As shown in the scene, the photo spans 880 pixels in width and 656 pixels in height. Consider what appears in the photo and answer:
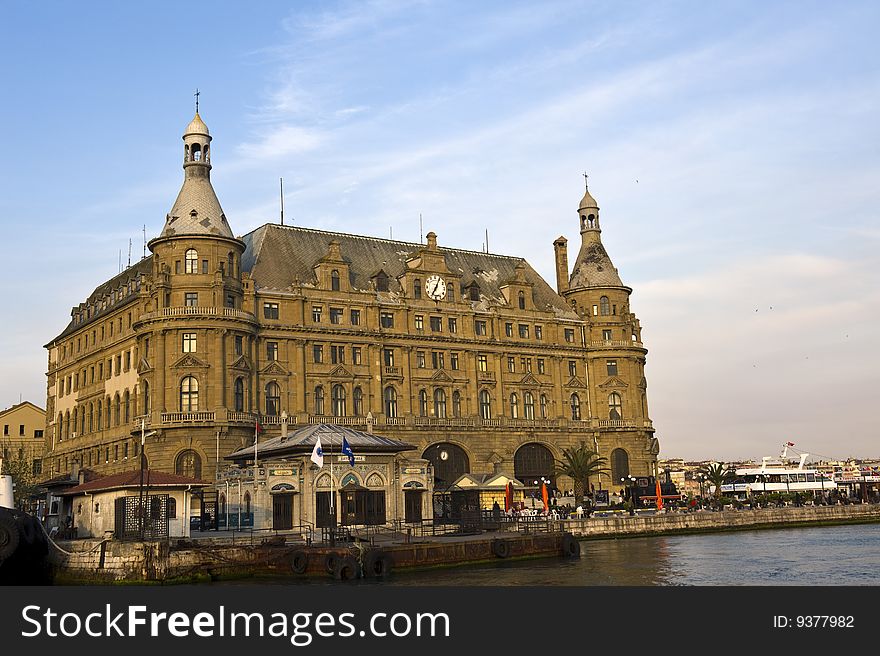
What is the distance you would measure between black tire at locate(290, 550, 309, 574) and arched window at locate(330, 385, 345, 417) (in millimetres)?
44472

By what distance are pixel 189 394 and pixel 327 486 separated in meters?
25.3

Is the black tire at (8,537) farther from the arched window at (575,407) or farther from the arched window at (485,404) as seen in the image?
the arched window at (575,407)

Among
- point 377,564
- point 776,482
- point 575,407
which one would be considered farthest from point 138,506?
point 776,482

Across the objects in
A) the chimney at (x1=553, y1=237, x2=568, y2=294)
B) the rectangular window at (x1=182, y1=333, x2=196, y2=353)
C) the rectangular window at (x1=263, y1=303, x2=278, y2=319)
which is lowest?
the rectangular window at (x1=182, y1=333, x2=196, y2=353)

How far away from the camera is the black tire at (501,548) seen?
6406cm

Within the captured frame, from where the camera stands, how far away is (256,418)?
92812mm

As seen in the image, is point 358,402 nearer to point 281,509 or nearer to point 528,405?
point 528,405

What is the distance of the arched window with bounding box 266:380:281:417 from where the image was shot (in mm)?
97312

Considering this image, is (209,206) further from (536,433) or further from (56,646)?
(56,646)

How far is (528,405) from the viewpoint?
377 feet

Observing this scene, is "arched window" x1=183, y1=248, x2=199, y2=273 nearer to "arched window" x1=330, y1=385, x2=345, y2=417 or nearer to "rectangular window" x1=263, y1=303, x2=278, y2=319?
"rectangular window" x1=263, y1=303, x2=278, y2=319

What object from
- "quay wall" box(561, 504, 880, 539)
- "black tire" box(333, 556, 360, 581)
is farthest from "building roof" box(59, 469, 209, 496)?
"quay wall" box(561, 504, 880, 539)

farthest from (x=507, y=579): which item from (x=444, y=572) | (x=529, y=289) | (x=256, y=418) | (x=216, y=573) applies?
(x=529, y=289)

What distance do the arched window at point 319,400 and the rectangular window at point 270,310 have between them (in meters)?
8.39
